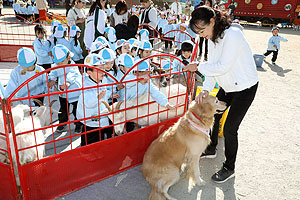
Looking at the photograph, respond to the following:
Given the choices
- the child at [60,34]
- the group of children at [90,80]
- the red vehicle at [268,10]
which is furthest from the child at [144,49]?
the red vehicle at [268,10]

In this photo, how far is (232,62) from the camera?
8.23 ft

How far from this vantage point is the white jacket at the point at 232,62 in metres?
2.47

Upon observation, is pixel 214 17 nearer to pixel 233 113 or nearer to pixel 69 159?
pixel 233 113

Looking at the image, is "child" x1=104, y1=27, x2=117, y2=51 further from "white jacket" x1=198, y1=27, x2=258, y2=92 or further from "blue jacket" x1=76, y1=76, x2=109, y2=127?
"white jacket" x1=198, y1=27, x2=258, y2=92

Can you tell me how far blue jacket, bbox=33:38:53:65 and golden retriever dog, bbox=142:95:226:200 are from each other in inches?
154

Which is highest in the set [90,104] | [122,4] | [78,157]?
[122,4]

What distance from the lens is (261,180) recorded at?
3186 mm

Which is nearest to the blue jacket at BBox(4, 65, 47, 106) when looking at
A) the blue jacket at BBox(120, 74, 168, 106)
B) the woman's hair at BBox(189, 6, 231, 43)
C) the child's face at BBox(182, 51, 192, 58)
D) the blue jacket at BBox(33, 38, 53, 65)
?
the blue jacket at BBox(120, 74, 168, 106)

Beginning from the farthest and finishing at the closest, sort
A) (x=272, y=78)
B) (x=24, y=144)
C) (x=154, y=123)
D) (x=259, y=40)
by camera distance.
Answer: (x=259, y=40), (x=272, y=78), (x=154, y=123), (x=24, y=144)

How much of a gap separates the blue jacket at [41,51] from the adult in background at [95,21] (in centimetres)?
97

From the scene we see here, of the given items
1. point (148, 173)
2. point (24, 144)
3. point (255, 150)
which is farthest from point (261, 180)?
point (24, 144)

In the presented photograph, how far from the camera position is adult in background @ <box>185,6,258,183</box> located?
8.07 feet

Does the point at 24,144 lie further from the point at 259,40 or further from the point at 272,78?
the point at 259,40

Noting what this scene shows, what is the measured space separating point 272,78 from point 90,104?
6338 millimetres
